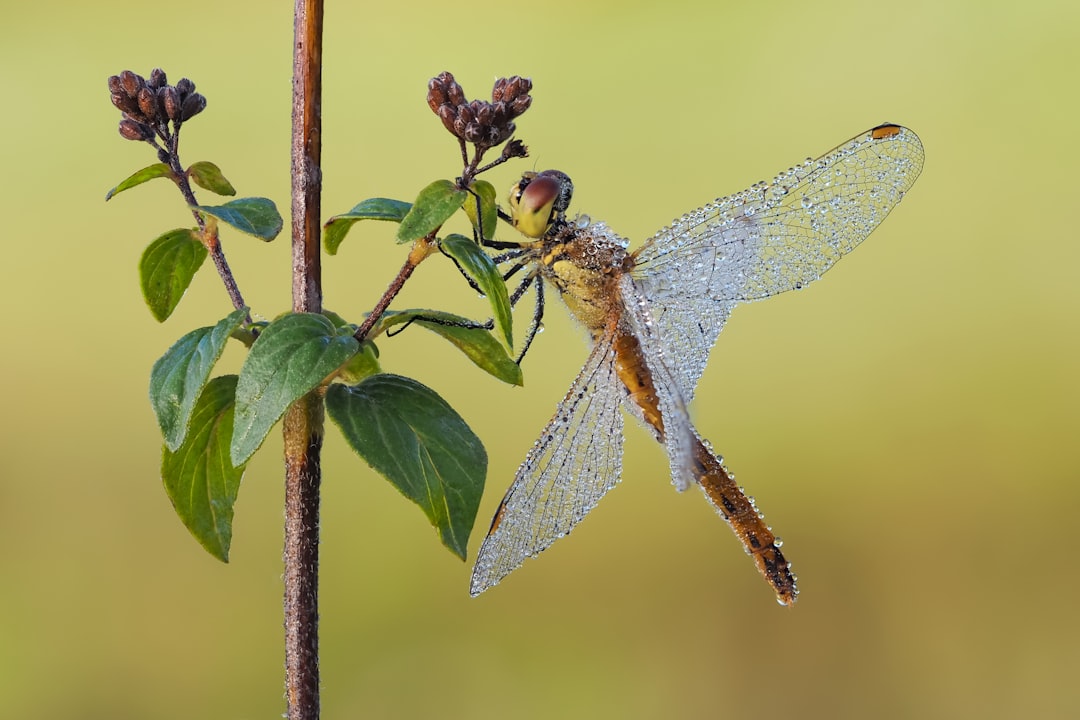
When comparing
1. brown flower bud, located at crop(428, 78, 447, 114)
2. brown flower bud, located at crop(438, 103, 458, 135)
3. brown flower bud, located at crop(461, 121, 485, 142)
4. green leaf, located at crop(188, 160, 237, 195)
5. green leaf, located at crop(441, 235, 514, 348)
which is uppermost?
green leaf, located at crop(188, 160, 237, 195)

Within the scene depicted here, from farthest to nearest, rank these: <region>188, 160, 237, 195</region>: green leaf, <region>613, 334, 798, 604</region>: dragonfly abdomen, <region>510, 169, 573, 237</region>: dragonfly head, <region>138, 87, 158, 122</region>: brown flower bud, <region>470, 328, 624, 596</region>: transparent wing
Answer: <region>613, 334, 798, 604</region>: dragonfly abdomen < <region>510, 169, 573, 237</region>: dragonfly head < <region>470, 328, 624, 596</region>: transparent wing < <region>188, 160, 237, 195</region>: green leaf < <region>138, 87, 158, 122</region>: brown flower bud

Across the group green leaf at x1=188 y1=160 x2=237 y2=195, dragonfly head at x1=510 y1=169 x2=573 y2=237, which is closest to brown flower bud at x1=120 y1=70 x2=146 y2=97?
green leaf at x1=188 y1=160 x2=237 y2=195

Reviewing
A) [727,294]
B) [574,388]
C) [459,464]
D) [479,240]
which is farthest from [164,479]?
[727,294]

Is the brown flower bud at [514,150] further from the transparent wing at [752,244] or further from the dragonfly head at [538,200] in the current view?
the transparent wing at [752,244]

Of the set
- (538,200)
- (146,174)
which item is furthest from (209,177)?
(538,200)

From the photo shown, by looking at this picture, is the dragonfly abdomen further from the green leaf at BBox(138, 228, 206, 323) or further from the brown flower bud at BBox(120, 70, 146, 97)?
the brown flower bud at BBox(120, 70, 146, 97)
